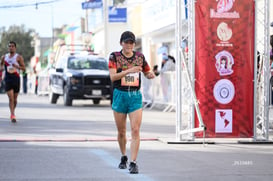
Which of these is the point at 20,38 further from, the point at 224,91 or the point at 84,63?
the point at 224,91

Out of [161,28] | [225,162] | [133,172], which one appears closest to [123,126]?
[133,172]

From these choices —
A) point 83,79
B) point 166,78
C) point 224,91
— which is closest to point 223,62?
point 224,91

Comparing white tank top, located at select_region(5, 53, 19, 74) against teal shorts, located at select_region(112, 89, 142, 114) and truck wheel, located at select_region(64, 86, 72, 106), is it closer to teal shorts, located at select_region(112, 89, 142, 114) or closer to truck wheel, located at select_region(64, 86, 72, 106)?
teal shorts, located at select_region(112, 89, 142, 114)

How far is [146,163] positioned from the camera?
409 inches

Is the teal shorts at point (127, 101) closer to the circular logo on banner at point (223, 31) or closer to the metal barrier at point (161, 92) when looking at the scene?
the circular logo on banner at point (223, 31)

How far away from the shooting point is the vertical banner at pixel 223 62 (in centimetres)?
1329

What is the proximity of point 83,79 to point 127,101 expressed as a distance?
17041 mm

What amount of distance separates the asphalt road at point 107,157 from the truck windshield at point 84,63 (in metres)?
10.6

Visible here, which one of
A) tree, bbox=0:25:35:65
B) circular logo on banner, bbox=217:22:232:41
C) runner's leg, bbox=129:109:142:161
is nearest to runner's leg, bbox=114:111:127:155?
runner's leg, bbox=129:109:142:161

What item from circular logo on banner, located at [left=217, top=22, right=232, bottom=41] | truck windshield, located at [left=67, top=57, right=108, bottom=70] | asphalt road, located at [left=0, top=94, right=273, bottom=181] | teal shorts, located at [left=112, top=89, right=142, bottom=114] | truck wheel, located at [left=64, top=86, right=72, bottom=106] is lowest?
asphalt road, located at [left=0, top=94, right=273, bottom=181]

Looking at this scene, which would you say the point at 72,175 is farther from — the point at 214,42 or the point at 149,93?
the point at 149,93

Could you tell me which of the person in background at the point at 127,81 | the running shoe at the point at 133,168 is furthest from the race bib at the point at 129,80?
the running shoe at the point at 133,168

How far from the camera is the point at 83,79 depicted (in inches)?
1047

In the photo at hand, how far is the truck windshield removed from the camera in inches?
1087
